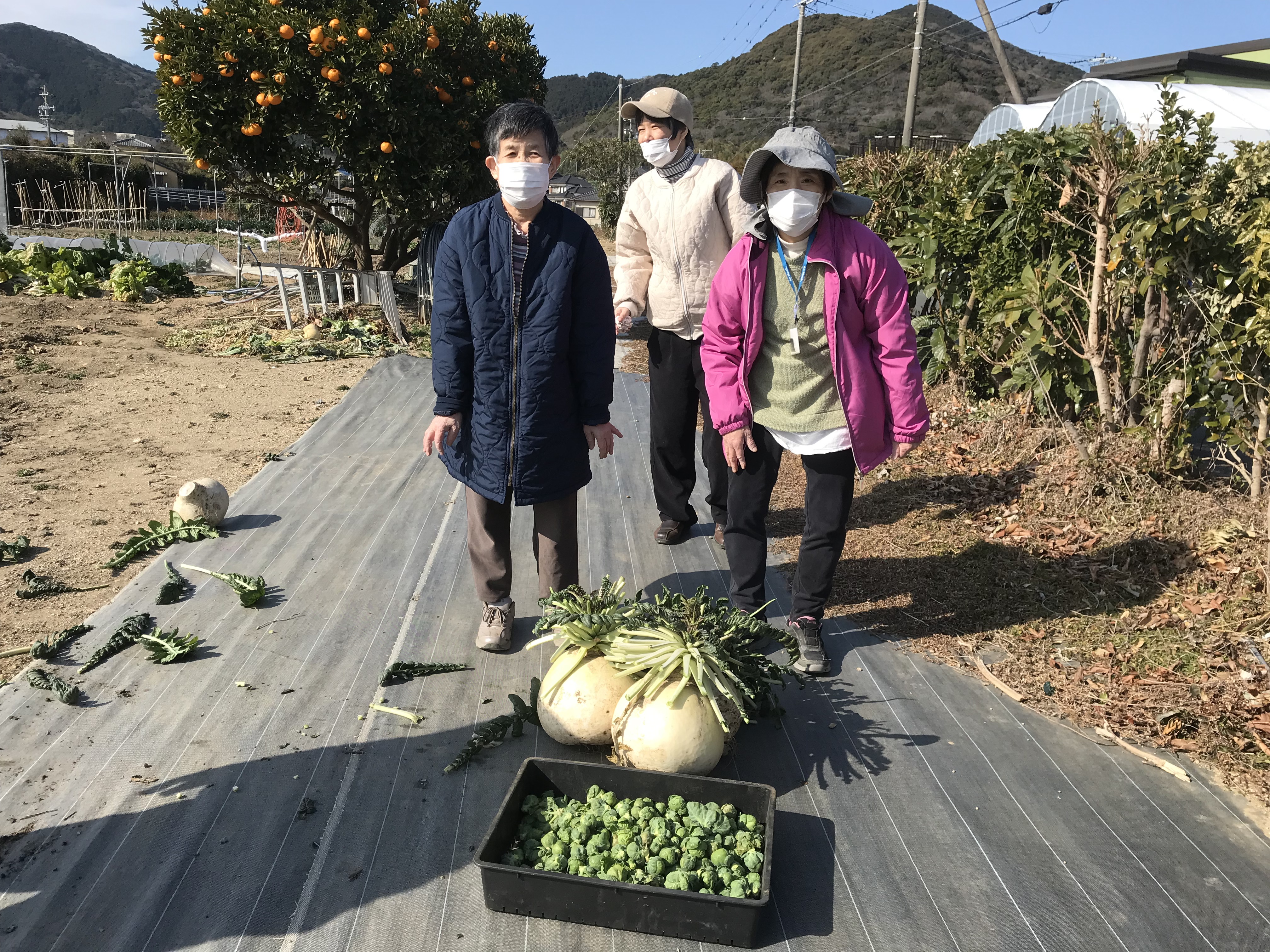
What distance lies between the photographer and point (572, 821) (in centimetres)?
223

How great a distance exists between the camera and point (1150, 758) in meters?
2.79

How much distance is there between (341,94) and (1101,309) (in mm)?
7609

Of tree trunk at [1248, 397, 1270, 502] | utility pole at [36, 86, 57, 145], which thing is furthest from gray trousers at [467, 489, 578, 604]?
utility pole at [36, 86, 57, 145]

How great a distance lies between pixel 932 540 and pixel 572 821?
289 cm

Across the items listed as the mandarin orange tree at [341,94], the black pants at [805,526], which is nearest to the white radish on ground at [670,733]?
the black pants at [805,526]

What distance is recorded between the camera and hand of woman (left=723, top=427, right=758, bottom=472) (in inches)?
123

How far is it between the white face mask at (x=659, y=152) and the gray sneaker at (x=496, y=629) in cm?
201

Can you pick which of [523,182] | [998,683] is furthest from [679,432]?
[998,683]

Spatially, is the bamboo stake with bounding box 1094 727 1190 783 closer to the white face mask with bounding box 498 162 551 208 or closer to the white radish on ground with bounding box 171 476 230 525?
the white face mask with bounding box 498 162 551 208

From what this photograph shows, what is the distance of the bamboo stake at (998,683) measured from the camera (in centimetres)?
314

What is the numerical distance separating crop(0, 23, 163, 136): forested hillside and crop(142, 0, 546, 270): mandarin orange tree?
154833 millimetres

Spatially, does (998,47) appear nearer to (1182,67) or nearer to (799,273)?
(1182,67)

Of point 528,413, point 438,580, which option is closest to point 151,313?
point 438,580

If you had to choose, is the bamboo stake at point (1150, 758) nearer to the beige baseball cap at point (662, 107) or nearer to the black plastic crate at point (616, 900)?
the black plastic crate at point (616, 900)
